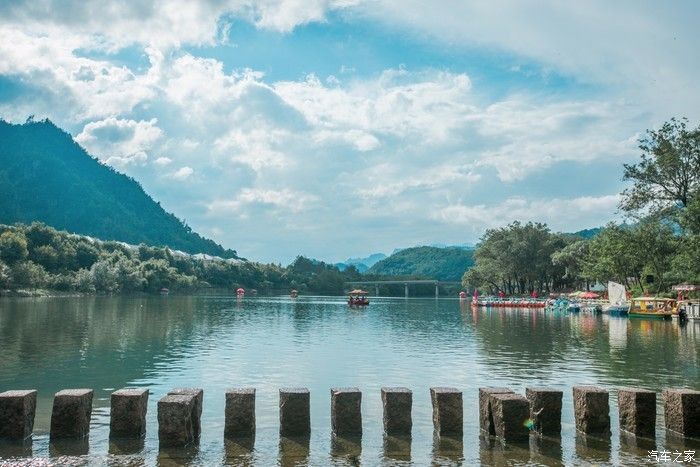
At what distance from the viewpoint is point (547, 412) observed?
14570 millimetres

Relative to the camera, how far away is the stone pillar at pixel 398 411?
14.6 meters

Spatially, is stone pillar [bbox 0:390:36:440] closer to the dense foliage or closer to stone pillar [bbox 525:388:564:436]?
stone pillar [bbox 525:388:564:436]

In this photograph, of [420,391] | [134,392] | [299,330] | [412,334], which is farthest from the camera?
[299,330]

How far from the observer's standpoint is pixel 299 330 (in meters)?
58.2

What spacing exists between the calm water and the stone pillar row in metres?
0.39

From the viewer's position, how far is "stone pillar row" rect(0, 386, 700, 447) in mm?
13648

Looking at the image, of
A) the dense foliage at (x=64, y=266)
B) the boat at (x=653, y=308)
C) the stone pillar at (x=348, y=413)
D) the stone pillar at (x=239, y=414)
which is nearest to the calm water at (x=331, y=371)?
the stone pillar at (x=239, y=414)

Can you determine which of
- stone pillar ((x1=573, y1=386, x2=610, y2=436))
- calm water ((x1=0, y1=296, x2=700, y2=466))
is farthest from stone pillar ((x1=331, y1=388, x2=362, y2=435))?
stone pillar ((x1=573, y1=386, x2=610, y2=436))

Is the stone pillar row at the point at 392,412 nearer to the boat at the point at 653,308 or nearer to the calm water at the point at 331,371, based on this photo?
the calm water at the point at 331,371

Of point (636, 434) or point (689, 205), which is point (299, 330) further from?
point (636, 434)

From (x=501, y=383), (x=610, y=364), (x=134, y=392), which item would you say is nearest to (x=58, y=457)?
(x=134, y=392)

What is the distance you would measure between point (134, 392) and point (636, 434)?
11172mm

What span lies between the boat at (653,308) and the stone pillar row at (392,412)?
6355cm

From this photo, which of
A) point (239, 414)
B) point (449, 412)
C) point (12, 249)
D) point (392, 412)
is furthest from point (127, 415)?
point (12, 249)
